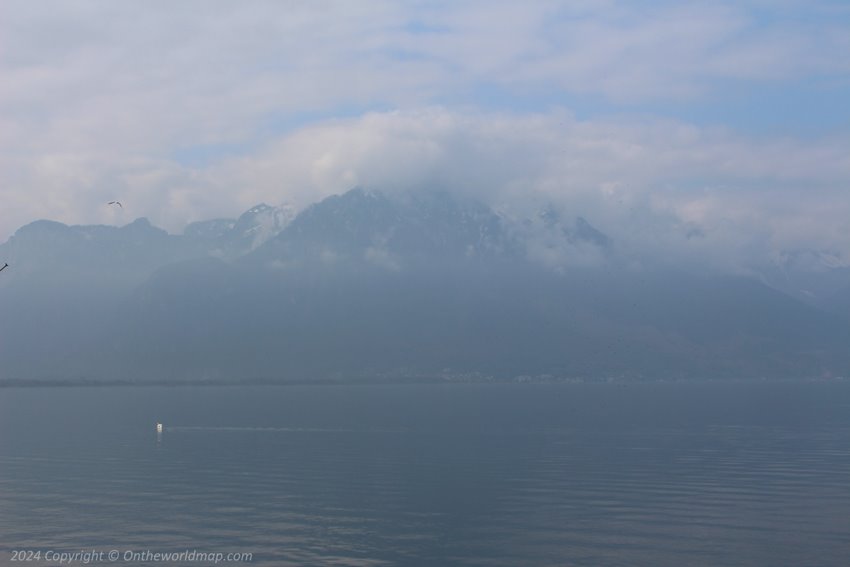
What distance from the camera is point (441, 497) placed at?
8512 centimetres

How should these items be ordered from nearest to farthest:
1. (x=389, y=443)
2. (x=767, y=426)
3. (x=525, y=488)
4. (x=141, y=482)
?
1. (x=525, y=488)
2. (x=141, y=482)
3. (x=389, y=443)
4. (x=767, y=426)

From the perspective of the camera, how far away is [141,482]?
96.1 metres

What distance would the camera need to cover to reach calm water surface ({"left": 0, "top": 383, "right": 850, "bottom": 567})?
64.6 metres

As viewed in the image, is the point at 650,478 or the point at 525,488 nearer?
the point at 525,488

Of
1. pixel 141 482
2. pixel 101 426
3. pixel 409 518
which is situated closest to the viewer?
pixel 409 518

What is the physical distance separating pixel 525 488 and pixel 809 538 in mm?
28704

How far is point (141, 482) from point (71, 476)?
391 inches

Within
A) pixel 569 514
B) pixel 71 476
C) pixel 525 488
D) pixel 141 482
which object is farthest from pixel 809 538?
pixel 71 476

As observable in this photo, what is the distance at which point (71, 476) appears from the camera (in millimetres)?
100688

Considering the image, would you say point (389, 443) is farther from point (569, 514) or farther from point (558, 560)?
point (558, 560)

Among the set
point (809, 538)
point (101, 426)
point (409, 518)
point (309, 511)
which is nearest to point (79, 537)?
point (309, 511)

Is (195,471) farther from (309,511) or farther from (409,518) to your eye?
(409,518)

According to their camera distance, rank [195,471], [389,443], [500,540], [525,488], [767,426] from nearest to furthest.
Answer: [500,540] → [525,488] → [195,471] → [389,443] → [767,426]

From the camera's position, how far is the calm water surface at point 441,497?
64.6 m
